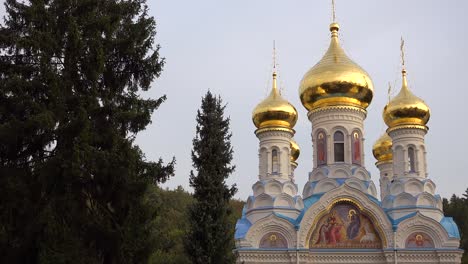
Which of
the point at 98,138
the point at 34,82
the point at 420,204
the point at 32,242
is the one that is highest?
the point at 420,204

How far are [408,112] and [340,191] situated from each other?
4.38 m

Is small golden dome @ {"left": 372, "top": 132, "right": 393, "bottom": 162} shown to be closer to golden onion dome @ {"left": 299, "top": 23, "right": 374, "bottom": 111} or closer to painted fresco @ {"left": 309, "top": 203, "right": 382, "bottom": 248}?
golden onion dome @ {"left": 299, "top": 23, "right": 374, "bottom": 111}

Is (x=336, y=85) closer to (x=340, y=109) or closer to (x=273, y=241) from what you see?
(x=340, y=109)

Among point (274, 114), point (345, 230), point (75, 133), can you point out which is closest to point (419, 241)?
point (345, 230)

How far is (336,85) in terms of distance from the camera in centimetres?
2683

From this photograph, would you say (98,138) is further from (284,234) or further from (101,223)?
(284,234)

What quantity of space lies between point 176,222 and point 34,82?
35176 mm

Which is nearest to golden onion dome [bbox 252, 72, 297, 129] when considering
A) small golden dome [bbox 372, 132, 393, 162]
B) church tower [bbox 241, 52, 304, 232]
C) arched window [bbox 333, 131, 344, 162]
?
church tower [bbox 241, 52, 304, 232]

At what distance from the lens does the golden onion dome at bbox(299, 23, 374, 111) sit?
88.1 feet

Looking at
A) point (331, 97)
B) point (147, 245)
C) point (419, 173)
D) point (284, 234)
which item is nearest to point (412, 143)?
point (419, 173)

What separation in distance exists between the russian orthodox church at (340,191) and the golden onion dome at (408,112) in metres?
0.04

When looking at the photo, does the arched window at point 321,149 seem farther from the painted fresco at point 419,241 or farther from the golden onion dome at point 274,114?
the painted fresco at point 419,241

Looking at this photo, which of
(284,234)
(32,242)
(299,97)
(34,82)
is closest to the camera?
(32,242)

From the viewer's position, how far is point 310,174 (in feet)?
88.5
